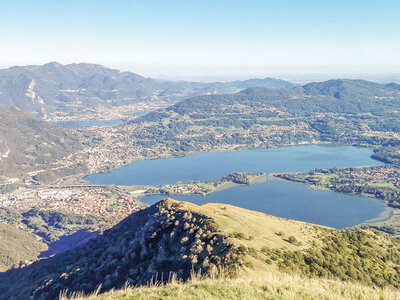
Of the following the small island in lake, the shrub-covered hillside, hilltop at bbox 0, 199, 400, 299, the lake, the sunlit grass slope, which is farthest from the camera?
the small island in lake

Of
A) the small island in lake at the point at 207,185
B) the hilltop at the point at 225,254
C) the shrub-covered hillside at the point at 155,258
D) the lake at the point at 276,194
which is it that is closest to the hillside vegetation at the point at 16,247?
the shrub-covered hillside at the point at 155,258

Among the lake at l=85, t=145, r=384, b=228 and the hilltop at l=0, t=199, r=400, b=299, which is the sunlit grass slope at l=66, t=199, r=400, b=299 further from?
the lake at l=85, t=145, r=384, b=228

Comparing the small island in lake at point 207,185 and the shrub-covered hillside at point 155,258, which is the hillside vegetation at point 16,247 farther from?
the small island in lake at point 207,185

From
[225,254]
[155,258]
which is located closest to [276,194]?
[155,258]

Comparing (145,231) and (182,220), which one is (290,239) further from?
(145,231)

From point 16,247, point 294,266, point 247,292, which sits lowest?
point 16,247

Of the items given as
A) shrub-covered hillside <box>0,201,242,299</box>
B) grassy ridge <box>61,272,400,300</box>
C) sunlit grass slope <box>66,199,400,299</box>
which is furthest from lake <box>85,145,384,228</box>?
grassy ridge <box>61,272,400,300</box>

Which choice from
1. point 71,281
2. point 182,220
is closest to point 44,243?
point 71,281

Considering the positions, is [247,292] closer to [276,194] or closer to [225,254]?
[225,254]
